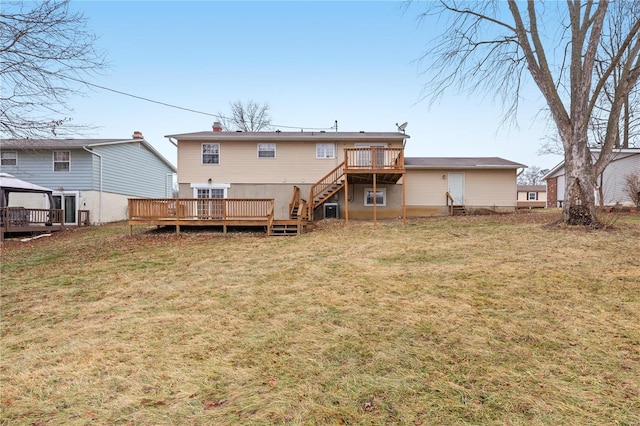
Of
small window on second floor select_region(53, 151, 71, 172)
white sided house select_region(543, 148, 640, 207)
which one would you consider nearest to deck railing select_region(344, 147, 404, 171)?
white sided house select_region(543, 148, 640, 207)

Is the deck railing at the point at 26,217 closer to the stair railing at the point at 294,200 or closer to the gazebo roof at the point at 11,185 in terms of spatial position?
the gazebo roof at the point at 11,185

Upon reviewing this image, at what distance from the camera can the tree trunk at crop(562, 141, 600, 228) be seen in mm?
11008

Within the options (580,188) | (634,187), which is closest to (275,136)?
(580,188)

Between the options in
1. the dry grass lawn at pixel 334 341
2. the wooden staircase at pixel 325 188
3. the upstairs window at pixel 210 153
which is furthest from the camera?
the upstairs window at pixel 210 153

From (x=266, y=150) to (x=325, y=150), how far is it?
3201 mm

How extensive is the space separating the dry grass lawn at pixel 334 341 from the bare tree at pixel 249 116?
3154cm

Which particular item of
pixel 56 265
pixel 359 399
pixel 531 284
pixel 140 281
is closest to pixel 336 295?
pixel 359 399

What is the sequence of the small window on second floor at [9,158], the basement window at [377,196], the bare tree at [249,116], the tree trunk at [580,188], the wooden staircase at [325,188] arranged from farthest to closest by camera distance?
the bare tree at [249,116], the small window on second floor at [9,158], the basement window at [377,196], the wooden staircase at [325,188], the tree trunk at [580,188]

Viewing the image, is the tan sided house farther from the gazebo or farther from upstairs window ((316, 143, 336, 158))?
the gazebo

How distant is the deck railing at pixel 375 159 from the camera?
47.5ft

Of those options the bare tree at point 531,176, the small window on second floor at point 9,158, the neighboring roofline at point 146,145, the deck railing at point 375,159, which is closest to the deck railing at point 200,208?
the deck railing at point 375,159

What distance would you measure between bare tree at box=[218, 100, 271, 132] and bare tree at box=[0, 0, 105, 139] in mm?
30787

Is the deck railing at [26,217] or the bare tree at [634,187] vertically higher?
the bare tree at [634,187]

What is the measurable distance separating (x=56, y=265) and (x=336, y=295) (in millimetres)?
8221
